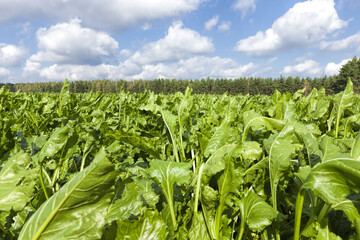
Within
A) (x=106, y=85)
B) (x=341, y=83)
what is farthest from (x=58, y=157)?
(x=106, y=85)

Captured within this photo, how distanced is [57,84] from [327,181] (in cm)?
11765

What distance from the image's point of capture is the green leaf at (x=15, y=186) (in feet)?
2.57

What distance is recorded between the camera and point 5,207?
30.2 inches

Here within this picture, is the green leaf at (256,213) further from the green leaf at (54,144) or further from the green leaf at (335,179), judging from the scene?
the green leaf at (54,144)

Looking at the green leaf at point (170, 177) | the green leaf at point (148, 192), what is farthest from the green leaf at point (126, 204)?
the green leaf at point (148, 192)

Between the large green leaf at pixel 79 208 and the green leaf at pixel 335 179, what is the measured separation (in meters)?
0.64

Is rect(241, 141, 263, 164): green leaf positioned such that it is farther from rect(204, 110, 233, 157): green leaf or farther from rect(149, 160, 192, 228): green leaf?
rect(149, 160, 192, 228): green leaf

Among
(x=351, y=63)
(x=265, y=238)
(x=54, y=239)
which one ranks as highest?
(x=351, y=63)

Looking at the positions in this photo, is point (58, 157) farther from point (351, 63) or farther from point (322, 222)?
Answer: point (351, 63)

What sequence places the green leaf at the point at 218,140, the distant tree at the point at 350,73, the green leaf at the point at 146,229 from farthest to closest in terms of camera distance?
the distant tree at the point at 350,73 < the green leaf at the point at 218,140 < the green leaf at the point at 146,229

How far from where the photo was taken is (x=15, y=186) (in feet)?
2.72

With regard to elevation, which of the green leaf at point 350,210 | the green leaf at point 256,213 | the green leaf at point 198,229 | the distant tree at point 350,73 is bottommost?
the green leaf at point 198,229

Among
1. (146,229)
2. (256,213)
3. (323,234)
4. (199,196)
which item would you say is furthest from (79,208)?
(323,234)

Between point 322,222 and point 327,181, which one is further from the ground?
point 327,181
